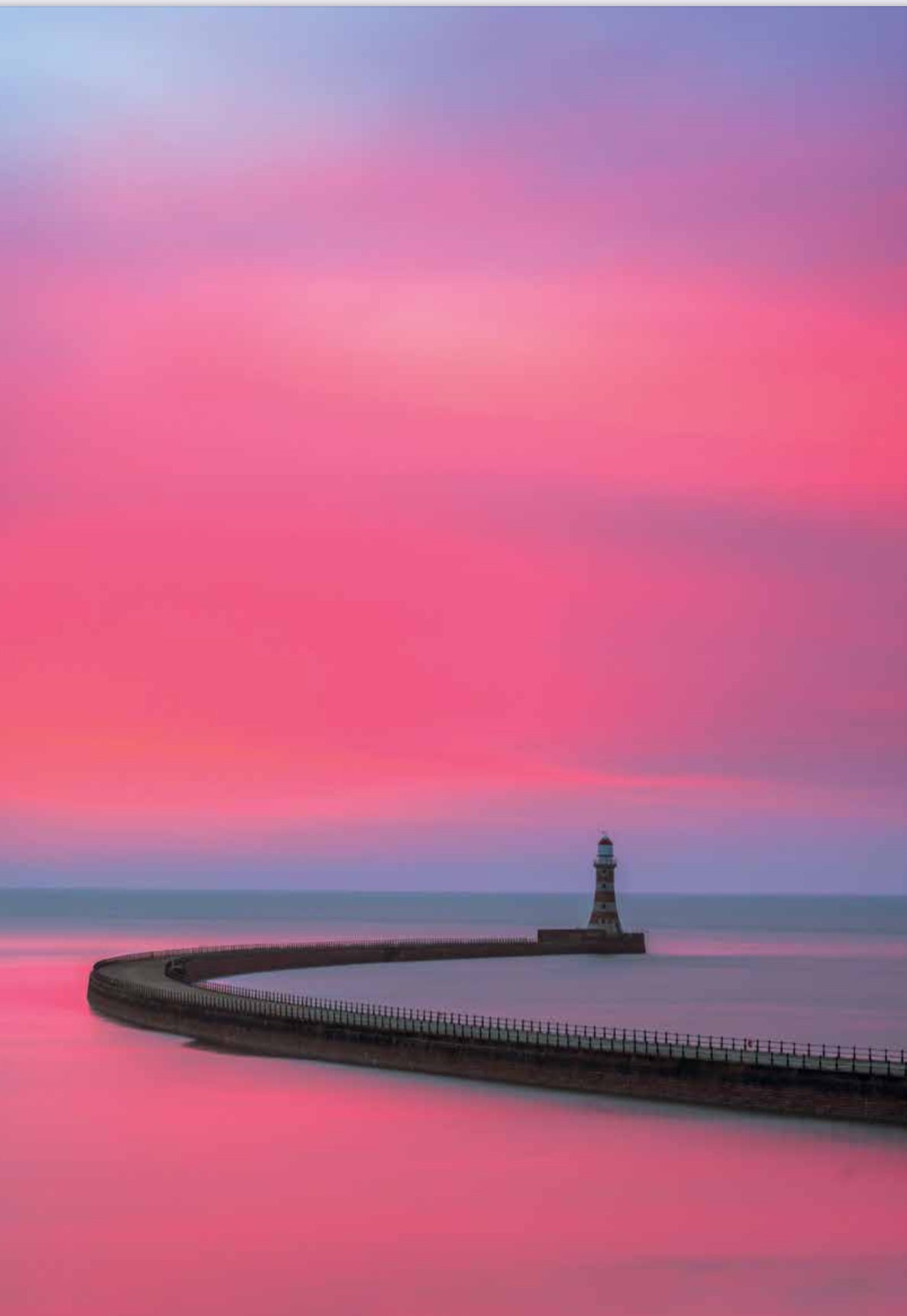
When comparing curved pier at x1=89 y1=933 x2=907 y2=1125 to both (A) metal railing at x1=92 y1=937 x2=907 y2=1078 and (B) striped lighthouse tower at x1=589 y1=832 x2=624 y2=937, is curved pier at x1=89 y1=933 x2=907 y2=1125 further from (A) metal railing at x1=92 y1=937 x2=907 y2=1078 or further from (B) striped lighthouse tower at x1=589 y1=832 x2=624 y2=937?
(B) striped lighthouse tower at x1=589 y1=832 x2=624 y2=937

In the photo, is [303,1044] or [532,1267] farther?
[303,1044]

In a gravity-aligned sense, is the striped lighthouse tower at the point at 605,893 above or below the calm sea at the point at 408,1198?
above

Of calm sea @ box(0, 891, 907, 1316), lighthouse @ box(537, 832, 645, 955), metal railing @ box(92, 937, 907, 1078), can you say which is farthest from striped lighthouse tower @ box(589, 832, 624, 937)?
calm sea @ box(0, 891, 907, 1316)

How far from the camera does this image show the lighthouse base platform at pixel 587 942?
133m

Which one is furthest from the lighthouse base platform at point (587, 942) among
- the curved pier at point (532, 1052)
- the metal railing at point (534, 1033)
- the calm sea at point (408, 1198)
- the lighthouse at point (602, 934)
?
the calm sea at point (408, 1198)

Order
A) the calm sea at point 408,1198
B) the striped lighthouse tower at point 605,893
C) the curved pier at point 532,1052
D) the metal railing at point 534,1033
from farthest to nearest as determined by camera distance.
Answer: the striped lighthouse tower at point 605,893 < the metal railing at point 534,1033 < the curved pier at point 532,1052 < the calm sea at point 408,1198

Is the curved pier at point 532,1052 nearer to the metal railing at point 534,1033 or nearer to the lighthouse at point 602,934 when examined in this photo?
the metal railing at point 534,1033

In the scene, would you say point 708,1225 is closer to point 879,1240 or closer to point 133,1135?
point 879,1240

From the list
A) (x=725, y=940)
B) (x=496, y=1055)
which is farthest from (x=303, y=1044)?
(x=725, y=940)

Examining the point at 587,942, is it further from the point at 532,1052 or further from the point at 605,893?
the point at 532,1052

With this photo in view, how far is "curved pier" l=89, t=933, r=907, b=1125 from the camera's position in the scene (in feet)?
157

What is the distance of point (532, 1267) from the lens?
3741 centimetres

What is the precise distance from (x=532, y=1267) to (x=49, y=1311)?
9.95m

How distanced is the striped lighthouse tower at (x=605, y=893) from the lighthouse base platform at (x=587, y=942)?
0.63 m
